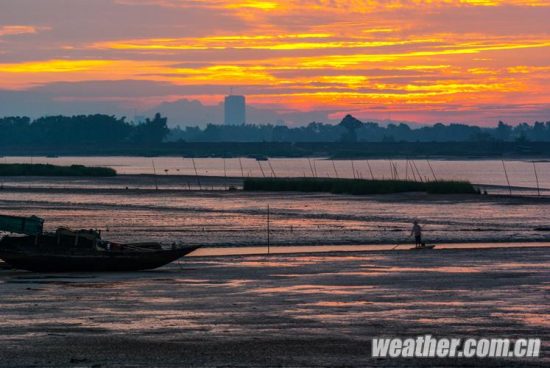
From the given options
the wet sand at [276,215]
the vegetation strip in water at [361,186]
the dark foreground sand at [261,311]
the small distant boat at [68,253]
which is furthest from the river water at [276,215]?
the dark foreground sand at [261,311]

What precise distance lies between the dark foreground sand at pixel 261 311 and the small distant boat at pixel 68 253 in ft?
1.66

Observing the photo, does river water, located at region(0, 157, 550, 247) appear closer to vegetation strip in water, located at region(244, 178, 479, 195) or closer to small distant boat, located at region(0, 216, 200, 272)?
vegetation strip in water, located at region(244, 178, 479, 195)

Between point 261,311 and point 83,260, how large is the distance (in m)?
11.1

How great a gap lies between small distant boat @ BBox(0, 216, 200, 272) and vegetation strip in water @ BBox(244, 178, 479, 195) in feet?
196

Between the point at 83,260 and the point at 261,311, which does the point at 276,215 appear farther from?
the point at 261,311


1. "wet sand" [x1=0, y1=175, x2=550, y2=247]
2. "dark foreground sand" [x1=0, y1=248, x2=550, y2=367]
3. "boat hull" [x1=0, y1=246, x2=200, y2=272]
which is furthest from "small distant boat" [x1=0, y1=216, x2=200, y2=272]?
"wet sand" [x1=0, y1=175, x2=550, y2=247]

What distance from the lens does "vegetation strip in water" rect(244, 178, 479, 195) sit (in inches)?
3789

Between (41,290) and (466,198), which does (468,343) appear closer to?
(41,290)

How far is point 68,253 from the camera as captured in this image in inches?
1483

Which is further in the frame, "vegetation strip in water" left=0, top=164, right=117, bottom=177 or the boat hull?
"vegetation strip in water" left=0, top=164, right=117, bottom=177

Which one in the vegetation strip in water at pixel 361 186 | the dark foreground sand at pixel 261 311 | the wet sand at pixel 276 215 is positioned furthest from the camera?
the vegetation strip in water at pixel 361 186

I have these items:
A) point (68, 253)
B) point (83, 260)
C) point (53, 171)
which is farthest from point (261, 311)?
point (53, 171)

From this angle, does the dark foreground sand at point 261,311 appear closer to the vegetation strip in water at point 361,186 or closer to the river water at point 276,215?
the river water at point 276,215

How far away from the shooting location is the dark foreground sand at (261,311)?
878 inches
